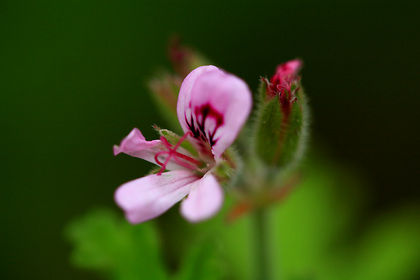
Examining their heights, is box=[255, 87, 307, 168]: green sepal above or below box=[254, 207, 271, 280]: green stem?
above

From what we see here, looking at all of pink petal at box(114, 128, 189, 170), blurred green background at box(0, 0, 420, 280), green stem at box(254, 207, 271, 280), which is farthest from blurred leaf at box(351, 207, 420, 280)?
pink petal at box(114, 128, 189, 170)

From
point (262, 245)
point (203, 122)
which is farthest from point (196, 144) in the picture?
point (262, 245)

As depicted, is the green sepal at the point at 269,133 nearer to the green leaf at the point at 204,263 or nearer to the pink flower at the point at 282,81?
the pink flower at the point at 282,81

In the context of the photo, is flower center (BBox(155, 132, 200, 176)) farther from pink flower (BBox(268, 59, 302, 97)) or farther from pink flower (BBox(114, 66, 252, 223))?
pink flower (BBox(268, 59, 302, 97))

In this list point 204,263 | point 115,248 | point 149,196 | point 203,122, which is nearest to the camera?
point 149,196

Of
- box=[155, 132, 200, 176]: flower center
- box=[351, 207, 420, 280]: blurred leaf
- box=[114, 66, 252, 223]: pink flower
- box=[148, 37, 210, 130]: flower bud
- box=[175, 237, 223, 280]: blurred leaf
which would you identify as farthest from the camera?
box=[351, 207, 420, 280]: blurred leaf

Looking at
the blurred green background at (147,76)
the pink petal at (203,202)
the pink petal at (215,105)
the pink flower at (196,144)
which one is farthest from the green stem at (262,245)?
the blurred green background at (147,76)

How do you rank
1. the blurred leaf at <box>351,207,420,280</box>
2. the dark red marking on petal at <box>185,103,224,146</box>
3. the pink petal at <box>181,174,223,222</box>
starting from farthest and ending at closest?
the blurred leaf at <box>351,207,420,280</box>, the dark red marking on petal at <box>185,103,224,146</box>, the pink petal at <box>181,174,223,222</box>

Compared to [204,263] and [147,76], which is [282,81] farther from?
[147,76]
